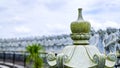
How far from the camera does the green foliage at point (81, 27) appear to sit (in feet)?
7.82

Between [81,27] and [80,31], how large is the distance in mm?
33

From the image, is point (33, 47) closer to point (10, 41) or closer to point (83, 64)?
point (83, 64)

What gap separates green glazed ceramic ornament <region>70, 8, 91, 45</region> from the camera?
239 cm

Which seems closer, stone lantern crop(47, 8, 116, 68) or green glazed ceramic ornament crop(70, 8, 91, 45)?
stone lantern crop(47, 8, 116, 68)

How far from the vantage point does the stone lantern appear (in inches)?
89.0

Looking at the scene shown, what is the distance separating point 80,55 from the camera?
233 cm

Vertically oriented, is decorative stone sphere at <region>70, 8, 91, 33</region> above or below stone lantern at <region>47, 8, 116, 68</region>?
above

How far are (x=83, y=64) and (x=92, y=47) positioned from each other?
17 centimetres

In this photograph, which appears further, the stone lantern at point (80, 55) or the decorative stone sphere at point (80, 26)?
the decorative stone sphere at point (80, 26)

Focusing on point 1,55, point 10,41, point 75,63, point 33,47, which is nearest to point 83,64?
point 75,63

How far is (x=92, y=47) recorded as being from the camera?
2.39m

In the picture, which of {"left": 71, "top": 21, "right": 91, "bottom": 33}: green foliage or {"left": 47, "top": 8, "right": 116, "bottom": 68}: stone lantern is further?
{"left": 71, "top": 21, "right": 91, "bottom": 33}: green foliage

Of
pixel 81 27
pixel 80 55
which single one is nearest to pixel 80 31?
pixel 81 27

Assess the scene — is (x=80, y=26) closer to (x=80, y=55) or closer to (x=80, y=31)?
(x=80, y=31)
